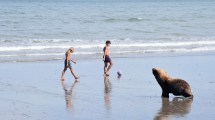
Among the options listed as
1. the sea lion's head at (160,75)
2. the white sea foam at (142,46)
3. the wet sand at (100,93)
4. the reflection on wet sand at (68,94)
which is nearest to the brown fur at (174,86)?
the sea lion's head at (160,75)

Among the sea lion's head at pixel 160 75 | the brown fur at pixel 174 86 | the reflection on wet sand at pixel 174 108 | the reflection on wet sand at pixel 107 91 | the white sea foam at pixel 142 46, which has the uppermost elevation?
the white sea foam at pixel 142 46

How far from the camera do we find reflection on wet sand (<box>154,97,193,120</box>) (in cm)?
1276

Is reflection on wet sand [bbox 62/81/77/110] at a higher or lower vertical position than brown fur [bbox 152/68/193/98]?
lower

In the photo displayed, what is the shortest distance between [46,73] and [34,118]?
8.10 m

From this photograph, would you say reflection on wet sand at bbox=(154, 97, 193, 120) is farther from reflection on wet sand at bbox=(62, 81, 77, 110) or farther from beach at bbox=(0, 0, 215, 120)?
reflection on wet sand at bbox=(62, 81, 77, 110)

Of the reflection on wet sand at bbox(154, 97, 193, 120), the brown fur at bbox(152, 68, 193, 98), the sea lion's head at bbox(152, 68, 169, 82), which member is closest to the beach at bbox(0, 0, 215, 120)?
the reflection on wet sand at bbox(154, 97, 193, 120)

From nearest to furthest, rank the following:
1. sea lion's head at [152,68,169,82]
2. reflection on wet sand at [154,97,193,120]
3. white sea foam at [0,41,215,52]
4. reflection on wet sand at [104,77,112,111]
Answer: reflection on wet sand at [154,97,193,120] < reflection on wet sand at [104,77,112,111] < sea lion's head at [152,68,169,82] < white sea foam at [0,41,215,52]

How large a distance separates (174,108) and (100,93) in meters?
2.83

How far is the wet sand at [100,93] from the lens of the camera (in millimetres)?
12922

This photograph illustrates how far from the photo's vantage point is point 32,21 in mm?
50438

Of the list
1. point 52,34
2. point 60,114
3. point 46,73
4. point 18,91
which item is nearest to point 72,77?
point 46,73

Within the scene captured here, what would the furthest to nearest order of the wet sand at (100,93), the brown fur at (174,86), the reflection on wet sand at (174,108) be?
the brown fur at (174,86)
the wet sand at (100,93)
the reflection on wet sand at (174,108)

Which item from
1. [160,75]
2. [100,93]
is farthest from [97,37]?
Answer: [160,75]

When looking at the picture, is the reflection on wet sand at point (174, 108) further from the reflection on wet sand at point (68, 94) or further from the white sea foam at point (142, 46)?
the white sea foam at point (142, 46)
